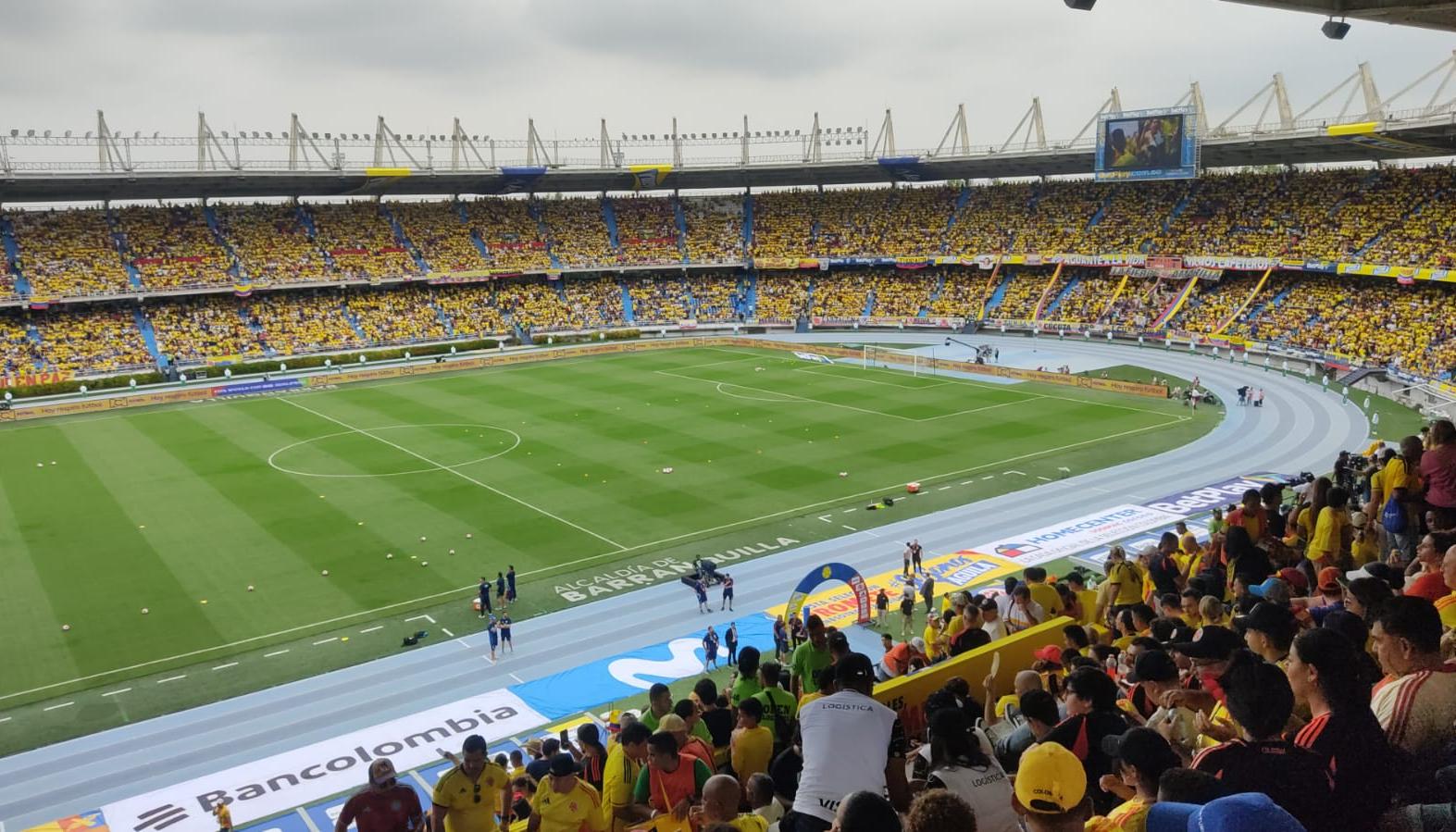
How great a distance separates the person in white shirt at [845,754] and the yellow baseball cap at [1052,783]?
1.14 metres

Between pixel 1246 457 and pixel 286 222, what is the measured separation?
62671mm

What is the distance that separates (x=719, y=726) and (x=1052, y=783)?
3.94 metres

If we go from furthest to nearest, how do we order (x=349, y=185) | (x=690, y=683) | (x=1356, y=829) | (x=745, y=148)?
(x=745, y=148), (x=349, y=185), (x=690, y=683), (x=1356, y=829)

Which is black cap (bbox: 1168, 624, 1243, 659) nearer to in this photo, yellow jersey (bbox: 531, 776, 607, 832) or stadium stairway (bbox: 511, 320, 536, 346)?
yellow jersey (bbox: 531, 776, 607, 832)

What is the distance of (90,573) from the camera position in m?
26.4

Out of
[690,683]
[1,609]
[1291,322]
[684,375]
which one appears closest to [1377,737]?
[690,683]

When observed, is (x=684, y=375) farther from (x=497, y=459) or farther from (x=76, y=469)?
(x=76, y=469)

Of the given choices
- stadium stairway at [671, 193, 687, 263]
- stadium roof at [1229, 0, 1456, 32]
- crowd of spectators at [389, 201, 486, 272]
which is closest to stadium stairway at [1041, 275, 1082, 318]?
stadium stairway at [671, 193, 687, 263]

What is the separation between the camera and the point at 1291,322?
5491 centimetres

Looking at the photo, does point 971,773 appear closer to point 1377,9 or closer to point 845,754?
point 845,754

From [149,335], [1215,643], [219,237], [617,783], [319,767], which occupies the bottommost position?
[319,767]

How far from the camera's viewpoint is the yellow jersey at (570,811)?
22.7 feet

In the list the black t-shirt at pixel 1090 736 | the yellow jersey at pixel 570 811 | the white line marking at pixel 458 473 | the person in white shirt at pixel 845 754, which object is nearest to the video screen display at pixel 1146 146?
the white line marking at pixel 458 473

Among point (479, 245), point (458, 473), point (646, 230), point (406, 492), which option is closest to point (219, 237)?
point (479, 245)
